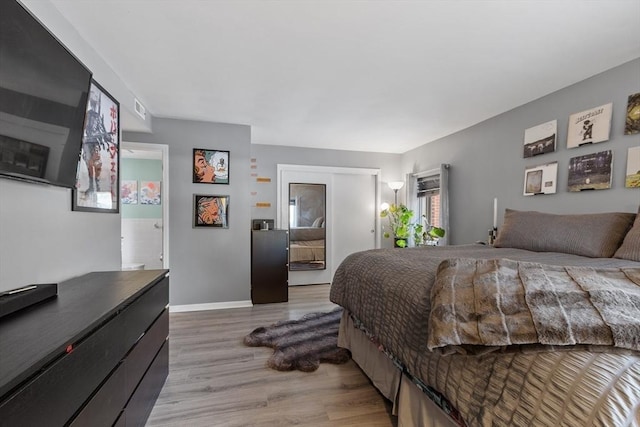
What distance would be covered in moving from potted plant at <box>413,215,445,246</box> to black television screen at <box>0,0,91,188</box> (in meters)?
3.81

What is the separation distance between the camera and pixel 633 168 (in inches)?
82.8

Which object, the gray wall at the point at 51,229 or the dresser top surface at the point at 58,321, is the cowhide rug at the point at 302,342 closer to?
the dresser top surface at the point at 58,321

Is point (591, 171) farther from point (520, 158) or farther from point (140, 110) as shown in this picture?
point (140, 110)

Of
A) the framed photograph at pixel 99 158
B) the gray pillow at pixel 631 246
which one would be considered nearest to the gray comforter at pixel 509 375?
the gray pillow at pixel 631 246

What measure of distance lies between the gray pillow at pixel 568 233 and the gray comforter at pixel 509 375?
0.31 m

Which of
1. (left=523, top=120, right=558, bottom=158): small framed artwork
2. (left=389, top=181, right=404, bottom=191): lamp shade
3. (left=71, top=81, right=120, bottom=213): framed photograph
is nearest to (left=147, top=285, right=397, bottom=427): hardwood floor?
(left=71, top=81, right=120, bottom=213): framed photograph

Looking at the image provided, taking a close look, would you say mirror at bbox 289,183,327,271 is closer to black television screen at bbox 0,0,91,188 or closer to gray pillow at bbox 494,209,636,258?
gray pillow at bbox 494,209,636,258

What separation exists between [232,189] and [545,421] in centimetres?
347

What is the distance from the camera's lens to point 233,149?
3633 mm

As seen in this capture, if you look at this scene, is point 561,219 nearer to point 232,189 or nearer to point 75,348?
point 75,348

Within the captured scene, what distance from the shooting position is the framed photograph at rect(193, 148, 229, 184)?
3502 millimetres

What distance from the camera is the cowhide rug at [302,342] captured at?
7.18ft

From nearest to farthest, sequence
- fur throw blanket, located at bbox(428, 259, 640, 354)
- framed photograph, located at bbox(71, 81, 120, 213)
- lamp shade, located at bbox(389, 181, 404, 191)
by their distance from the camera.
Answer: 1. fur throw blanket, located at bbox(428, 259, 640, 354)
2. framed photograph, located at bbox(71, 81, 120, 213)
3. lamp shade, located at bbox(389, 181, 404, 191)

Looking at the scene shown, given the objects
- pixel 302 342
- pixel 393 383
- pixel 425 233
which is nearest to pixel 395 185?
pixel 425 233
